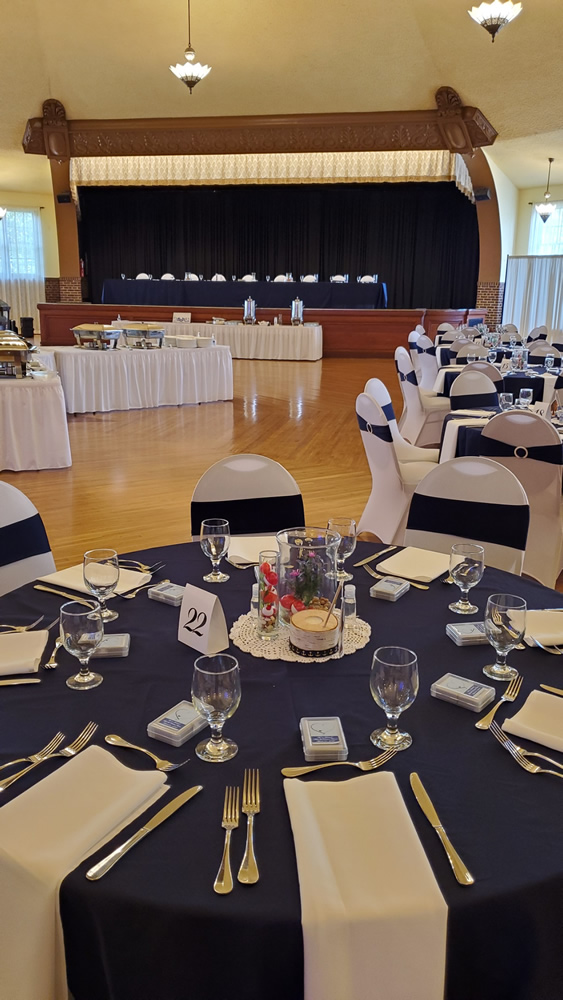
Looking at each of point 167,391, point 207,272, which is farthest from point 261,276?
point 167,391

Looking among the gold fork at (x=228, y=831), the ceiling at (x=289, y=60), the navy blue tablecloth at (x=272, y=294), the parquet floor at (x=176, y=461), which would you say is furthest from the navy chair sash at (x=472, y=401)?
the navy blue tablecloth at (x=272, y=294)

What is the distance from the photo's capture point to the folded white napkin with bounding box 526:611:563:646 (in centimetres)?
164

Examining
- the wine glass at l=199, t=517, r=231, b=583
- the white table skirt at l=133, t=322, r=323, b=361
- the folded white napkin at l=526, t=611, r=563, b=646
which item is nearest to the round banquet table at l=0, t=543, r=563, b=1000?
the folded white napkin at l=526, t=611, r=563, b=646

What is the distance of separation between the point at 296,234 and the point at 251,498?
18.8 m

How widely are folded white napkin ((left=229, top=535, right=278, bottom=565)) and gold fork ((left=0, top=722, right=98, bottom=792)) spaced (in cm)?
85

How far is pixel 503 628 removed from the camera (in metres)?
1.46

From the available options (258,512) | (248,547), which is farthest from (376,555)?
(258,512)

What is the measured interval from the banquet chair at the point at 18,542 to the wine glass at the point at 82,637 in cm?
88

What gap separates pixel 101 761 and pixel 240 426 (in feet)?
21.9

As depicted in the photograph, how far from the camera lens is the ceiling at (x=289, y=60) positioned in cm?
1102

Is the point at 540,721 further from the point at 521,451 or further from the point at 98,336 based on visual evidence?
the point at 98,336

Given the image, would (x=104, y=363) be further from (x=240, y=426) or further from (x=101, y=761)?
(x=101, y=761)

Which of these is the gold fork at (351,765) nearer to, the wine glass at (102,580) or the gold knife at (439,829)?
the gold knife at (439,829)

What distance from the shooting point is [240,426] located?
777 cm
